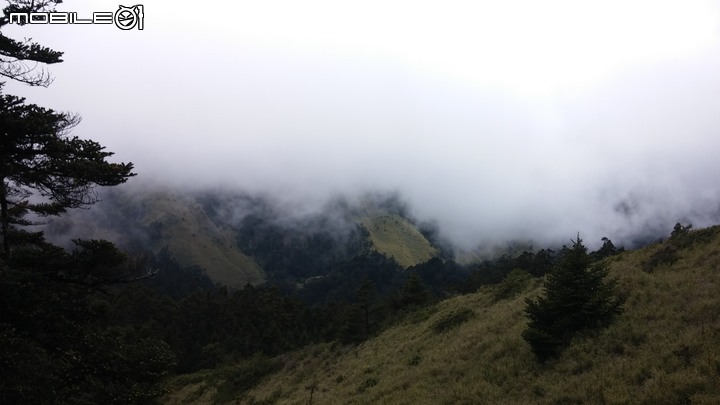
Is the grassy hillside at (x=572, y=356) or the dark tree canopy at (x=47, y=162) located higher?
the dark tree canopy at (x=47, y=162)

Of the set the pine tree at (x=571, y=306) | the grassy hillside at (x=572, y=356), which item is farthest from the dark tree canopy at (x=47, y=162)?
the pine tree at (x=571, y=306)

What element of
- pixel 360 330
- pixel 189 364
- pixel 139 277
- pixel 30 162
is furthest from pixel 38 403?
pixel 189 364

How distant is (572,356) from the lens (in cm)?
1428

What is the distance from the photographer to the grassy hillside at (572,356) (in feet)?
37.7

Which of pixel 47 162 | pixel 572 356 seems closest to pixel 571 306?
pixel 572 356

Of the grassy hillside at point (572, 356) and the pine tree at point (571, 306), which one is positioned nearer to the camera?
the grassy hillside at point (572, 356)

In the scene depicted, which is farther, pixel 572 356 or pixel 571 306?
pixel 571 306

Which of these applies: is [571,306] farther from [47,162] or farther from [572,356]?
[47,162]

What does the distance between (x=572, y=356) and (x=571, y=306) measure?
196cm

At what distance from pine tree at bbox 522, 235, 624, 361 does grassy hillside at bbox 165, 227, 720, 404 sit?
590mm

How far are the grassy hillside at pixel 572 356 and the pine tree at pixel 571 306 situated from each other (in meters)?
0.59

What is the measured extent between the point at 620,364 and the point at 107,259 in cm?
1494

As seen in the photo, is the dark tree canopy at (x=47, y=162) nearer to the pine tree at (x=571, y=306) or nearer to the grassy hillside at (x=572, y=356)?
the grassy hillside at (x=572, y=356)

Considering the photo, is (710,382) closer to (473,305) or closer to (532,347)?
(532,347)
